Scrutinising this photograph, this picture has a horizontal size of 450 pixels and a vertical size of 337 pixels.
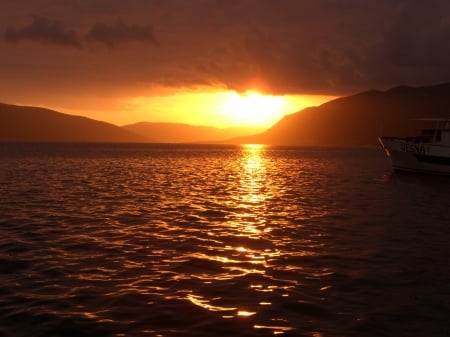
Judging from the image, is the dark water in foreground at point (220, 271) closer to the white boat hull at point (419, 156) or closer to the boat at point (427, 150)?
the boat at point (427, 150)

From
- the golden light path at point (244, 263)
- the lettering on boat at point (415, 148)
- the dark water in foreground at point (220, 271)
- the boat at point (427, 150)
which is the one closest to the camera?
the dark water in foreground at point (220, 271)

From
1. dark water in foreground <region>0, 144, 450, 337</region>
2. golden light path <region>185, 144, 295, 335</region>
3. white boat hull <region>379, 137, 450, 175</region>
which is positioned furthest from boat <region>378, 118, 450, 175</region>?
golden light path <region>185, 144, 295, 335</region>

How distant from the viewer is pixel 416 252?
59.8 feet

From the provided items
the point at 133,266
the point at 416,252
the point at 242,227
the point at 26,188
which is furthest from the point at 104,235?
the point at 26,188

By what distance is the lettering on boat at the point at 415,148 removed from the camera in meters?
58.7

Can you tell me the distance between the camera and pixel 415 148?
197 ft

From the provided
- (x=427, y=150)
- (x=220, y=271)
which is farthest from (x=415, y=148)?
(x=220, y=271)

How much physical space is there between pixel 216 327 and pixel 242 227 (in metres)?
12.8

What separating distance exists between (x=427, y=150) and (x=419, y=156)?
4.48 ft

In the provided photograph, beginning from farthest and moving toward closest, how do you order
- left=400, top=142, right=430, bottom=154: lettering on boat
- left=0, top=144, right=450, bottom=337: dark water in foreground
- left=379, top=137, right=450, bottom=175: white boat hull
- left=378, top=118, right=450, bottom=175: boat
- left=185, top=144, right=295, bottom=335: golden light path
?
1. left=400, top=142, right=430, bottom=154: lettering on boat
2. left=379, top=137, right=450, bottom=175: white boat hull
3. left=378, top=118, right=450, bottom=175: boat
4. left=185, top=144, right=295, bottom=335: golden light path
5. left=0, top=144, right=450, bottom=337: dark water in foreground

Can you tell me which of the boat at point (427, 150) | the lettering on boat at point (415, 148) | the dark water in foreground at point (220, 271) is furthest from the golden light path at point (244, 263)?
the lettering on boat at point (415, 148)

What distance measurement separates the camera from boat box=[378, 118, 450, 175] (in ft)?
188

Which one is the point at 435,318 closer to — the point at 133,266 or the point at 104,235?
the point at 133,266

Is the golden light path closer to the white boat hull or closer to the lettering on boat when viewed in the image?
the lettering on boat
